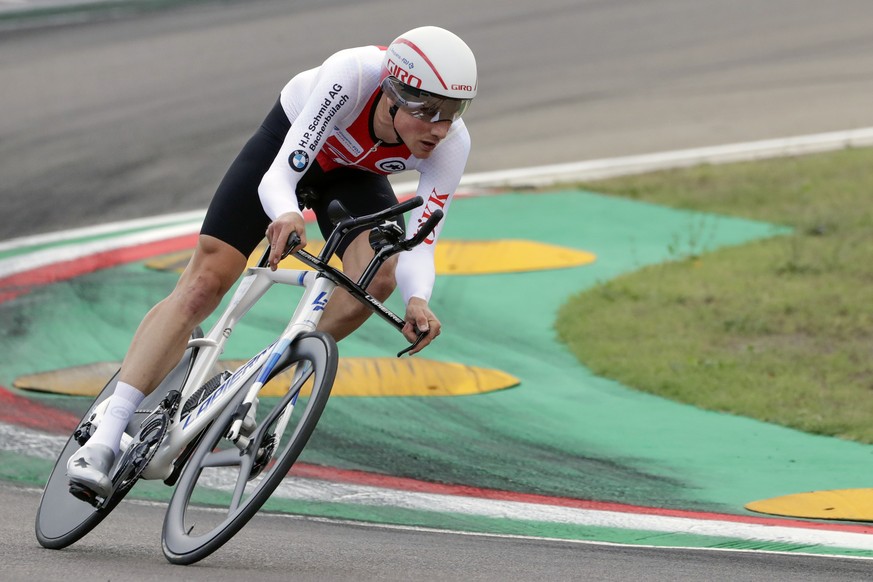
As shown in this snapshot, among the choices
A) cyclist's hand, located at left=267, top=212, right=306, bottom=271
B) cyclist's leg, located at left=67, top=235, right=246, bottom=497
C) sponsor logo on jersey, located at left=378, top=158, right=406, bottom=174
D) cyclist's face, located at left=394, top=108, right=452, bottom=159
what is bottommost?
cyclist's leg, located at left=67, top=235, right=246, bottom=497

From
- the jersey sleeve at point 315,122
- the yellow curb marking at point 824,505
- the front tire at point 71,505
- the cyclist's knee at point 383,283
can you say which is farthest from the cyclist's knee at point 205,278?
the yellow curb marking at point 824,505

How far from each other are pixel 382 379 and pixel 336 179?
2.19 metres

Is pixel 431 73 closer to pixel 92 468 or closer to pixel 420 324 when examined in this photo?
pixel 420 324

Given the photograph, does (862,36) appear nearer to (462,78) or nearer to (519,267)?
(519,267)

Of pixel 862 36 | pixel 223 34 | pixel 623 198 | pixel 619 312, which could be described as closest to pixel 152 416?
pixel 619 312

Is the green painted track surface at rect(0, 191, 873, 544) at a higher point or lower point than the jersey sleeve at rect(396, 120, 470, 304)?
lower

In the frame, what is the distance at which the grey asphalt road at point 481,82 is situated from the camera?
38.0 feet

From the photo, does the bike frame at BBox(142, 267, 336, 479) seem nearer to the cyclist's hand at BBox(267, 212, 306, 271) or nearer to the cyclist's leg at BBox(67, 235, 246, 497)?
the cyclist's leg at BBox(67, 235, 246, 497)

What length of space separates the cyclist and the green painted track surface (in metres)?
1.24

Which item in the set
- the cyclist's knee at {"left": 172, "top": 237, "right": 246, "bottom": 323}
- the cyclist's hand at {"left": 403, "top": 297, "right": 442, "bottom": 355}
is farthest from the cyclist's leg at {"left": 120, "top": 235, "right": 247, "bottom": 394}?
the cyclist's hand at {"left": 403, "top": 297, "right": 442, "bottom": 355}

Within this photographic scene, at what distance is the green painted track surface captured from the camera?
567cm

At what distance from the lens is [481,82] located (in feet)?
47.9

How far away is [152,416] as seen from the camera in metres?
4.46

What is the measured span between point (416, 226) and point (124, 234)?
5492 millimetres
